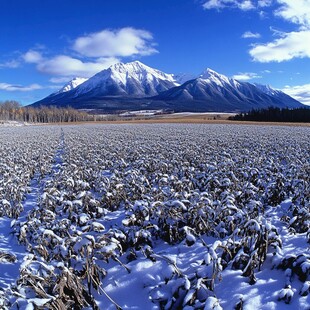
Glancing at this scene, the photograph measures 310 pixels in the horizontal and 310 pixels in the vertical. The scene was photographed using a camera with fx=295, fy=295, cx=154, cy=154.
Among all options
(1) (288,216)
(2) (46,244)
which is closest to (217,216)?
(1) (288,216)

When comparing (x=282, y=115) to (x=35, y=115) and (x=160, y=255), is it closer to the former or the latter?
(x=160, y=255)

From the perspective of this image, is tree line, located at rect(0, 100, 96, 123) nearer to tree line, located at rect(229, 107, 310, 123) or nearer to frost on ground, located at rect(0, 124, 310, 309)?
tree line, located at rect(229, 107, 310, 123)

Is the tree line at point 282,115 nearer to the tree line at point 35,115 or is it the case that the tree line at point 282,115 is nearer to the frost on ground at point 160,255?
the tree line at point 35,115

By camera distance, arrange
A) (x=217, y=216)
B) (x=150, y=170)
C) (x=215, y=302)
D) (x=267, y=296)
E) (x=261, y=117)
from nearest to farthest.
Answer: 1. (x=215, y=302)
2. (x=267, y=296)
3. (x=217, y=216)
4. (x=150, y=170)
5. (x=261, y=117)

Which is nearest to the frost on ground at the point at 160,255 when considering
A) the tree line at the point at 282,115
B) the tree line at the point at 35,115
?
the tree line at the point at 282,115

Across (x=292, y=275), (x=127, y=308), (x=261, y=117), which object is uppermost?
(x=261, y=117)

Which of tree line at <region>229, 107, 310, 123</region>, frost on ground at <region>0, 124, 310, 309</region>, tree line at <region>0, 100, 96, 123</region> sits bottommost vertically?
frost on ground at <region>0, 124, 310, 309</region>

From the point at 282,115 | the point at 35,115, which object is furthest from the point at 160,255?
the point at 35,115

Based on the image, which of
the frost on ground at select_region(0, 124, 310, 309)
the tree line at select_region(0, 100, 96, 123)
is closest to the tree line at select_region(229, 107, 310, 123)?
the tree line at select_region(0, 100, 96, 123)

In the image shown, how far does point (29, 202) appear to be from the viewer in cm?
1052

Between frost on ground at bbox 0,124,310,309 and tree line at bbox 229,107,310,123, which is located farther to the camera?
tree line at bbox 229,107,310,123

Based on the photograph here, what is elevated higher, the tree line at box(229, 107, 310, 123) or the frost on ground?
the tree line at box(229, 107, 310, 123)

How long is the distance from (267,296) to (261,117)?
106m

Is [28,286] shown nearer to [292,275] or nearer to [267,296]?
[267,296]
